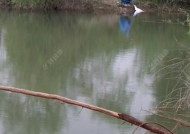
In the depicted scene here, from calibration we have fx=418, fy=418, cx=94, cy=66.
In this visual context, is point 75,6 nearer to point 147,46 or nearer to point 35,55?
point 147,46

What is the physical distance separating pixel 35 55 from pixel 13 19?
15.0 feet

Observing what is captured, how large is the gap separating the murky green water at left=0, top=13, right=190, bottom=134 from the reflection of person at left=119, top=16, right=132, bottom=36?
0.10ft

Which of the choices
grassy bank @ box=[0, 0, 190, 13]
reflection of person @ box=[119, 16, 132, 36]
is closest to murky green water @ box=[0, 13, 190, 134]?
reflection of person @ box=[119, 16, 132, 36]

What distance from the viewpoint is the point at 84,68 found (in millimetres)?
7648

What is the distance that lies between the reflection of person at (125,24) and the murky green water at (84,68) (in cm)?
3

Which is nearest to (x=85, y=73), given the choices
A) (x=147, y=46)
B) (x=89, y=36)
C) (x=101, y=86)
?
(x=101, y=86)

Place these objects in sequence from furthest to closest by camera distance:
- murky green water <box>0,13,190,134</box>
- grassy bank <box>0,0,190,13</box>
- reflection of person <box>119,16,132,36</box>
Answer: grassy bank <box>0,0,190,13</box>, reflection of person <box>119,16,132,36</box>, murky green water <box>0,13,190,134</box>

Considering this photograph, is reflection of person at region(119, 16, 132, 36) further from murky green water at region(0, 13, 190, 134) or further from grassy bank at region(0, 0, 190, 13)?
grassy bank at region(0, 0, 190, 13)

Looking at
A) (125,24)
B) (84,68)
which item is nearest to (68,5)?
(125,24)

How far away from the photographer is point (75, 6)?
631 inches

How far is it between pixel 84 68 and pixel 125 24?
6232mm

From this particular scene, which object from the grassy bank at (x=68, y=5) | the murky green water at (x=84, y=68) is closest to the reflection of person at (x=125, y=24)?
the murky green water at (x=84, y=68)

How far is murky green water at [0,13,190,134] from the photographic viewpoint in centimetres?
491

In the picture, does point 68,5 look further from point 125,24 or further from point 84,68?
point 84,68
